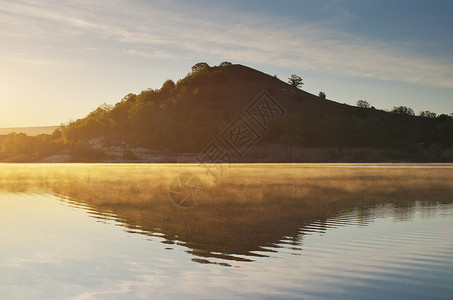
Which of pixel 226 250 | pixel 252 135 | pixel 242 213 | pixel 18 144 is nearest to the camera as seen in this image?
pixel 226 250

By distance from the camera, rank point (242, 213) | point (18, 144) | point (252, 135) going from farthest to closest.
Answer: point (252, 135)
point (18, 144)
point (242, 213)

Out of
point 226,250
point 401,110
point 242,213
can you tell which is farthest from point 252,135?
point 226,250

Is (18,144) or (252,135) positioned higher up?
(252,135)

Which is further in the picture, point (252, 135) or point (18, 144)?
point (252, 135)

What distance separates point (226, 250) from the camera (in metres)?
13.1

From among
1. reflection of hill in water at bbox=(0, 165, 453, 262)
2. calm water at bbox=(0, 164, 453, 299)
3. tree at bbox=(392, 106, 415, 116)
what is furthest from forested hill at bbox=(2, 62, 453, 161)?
calm water at bbox=(0, 164, 453, 299)

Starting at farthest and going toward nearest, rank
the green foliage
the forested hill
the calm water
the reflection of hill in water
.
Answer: the green foliage < the forested hill < the reflection of hill in water < the calm water

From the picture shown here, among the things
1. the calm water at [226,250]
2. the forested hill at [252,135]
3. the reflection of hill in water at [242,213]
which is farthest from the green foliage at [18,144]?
the calm water at [226,250]

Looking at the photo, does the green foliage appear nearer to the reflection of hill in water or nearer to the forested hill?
the forested hill

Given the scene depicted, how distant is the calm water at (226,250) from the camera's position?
30.7ft

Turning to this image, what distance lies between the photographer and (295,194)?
30.5 meters

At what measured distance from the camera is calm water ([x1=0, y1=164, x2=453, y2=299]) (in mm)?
9352

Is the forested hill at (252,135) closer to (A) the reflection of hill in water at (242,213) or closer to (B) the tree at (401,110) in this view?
(B) the tree at (401,110)

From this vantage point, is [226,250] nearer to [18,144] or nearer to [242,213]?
[242,213]
